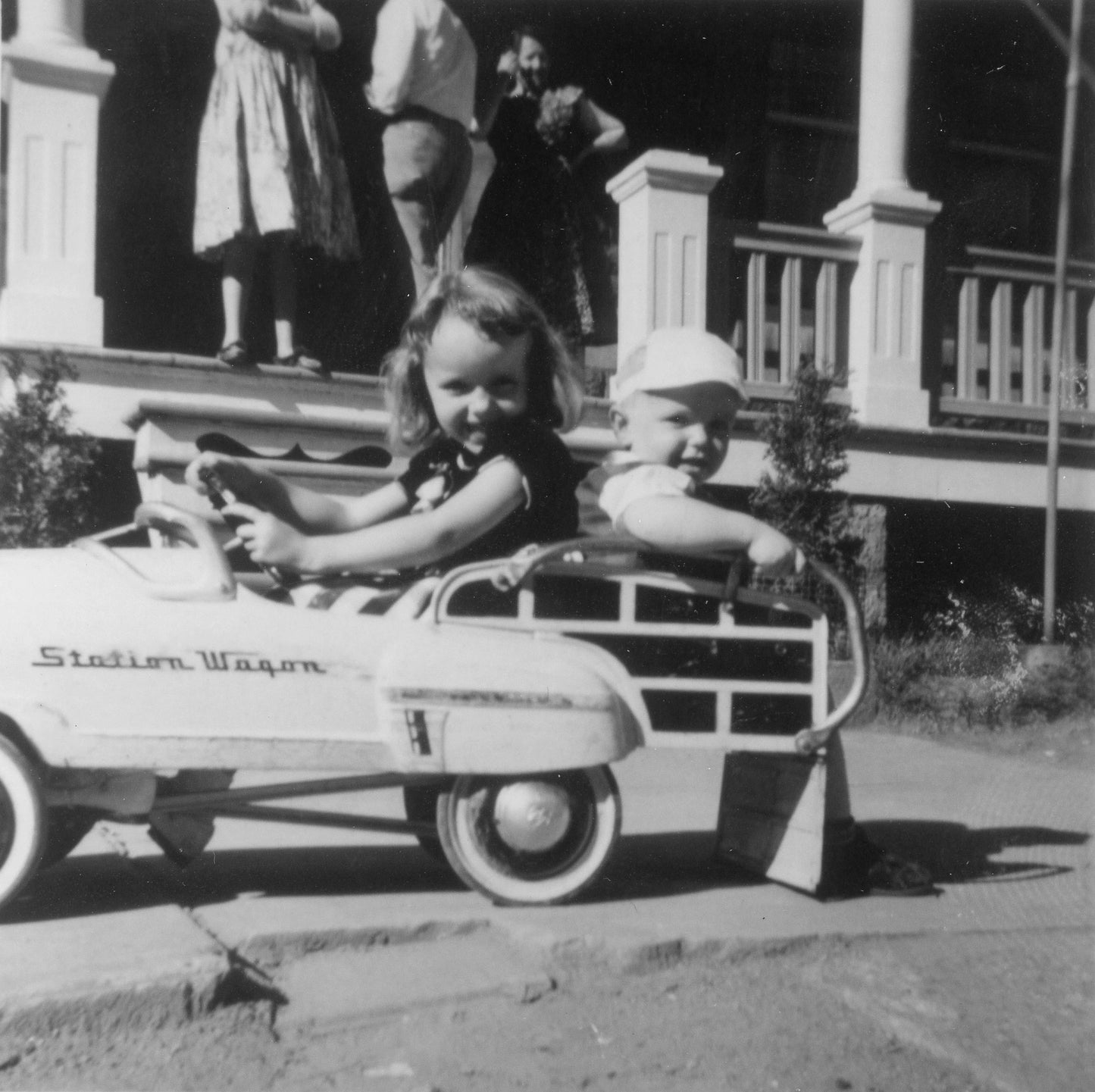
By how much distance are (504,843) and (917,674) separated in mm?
3246

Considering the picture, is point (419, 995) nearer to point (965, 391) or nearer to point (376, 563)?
point (376, 563)

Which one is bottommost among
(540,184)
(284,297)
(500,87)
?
(284,297)

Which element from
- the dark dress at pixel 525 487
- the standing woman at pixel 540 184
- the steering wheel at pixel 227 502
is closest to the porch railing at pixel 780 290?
the standing woman at pixel 540 184

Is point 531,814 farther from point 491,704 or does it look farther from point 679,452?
point 679,452

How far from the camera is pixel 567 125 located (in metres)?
6.83

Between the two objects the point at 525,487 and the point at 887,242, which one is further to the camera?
the point at 887,242

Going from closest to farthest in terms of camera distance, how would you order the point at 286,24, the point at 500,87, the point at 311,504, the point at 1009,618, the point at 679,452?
1. the point at 679,452
2. the point at 311,504
3. the point at 286,24
4. the point at 1009,618
5. the point at 500,87

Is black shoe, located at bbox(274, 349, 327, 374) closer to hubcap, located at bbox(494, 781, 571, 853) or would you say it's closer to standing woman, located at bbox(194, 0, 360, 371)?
standing woman, located at bbox(194, 0, 360, 371)

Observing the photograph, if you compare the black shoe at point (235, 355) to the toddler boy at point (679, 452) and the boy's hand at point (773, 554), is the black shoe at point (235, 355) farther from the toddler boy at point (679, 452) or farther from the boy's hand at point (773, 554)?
the boy's hand at point (773, 554)

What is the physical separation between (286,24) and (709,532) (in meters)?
3.88

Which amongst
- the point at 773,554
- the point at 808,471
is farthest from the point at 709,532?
the point at 808,471

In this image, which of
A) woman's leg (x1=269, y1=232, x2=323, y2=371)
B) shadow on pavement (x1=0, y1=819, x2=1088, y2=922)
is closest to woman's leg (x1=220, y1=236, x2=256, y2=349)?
woman's leg (x1=269, y1=232, x2=323, y2=371)

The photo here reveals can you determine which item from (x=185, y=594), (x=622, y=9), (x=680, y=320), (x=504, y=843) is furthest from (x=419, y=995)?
(x=622, y=9)

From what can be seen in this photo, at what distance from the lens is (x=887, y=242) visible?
6332mm
